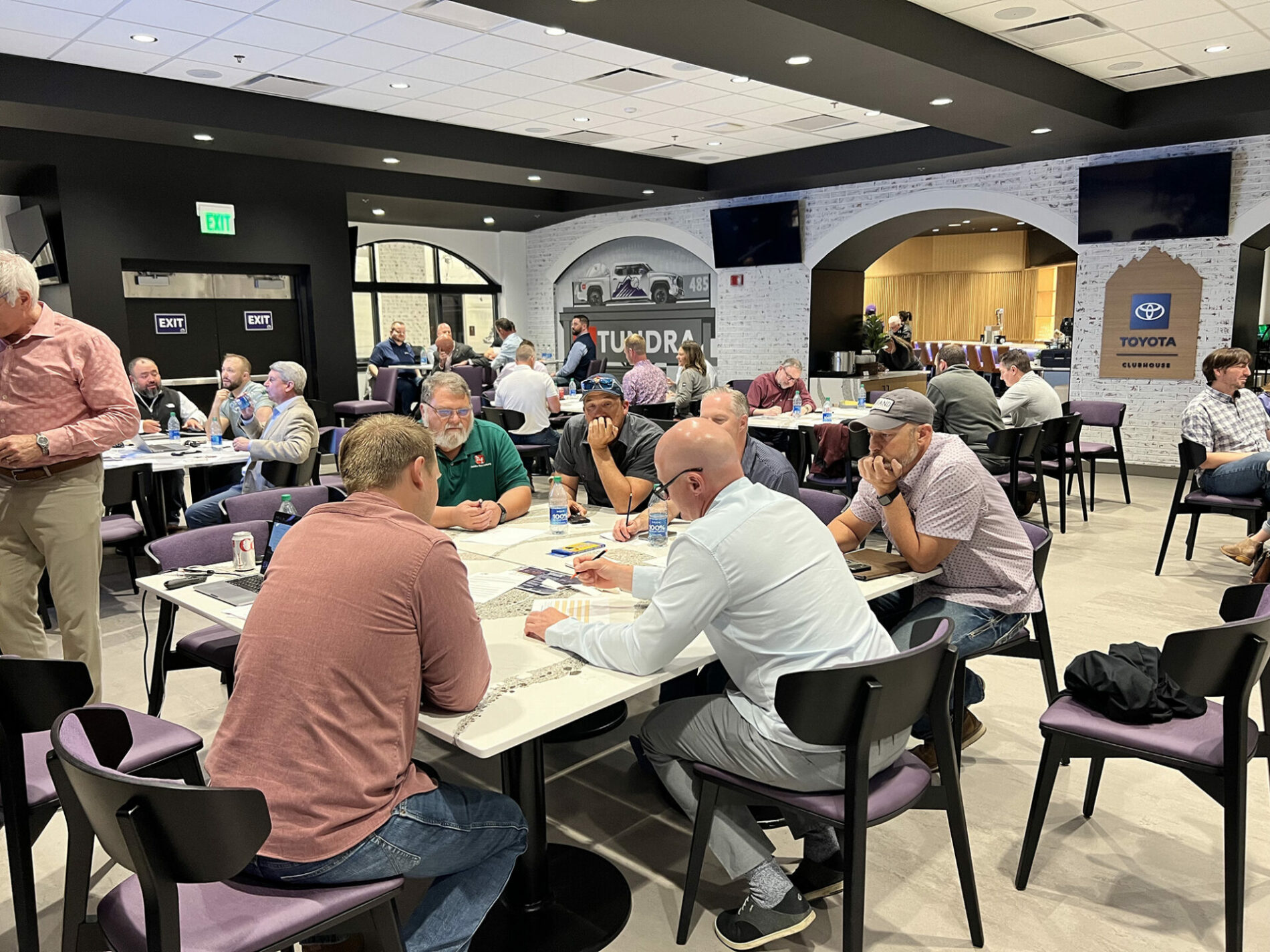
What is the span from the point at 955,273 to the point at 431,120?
12.3 metres

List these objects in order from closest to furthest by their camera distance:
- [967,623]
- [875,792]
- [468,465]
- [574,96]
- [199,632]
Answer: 1. [875,792]
2. [967,623]
3. [199,632]
4. [468,465]
5. [574,96]

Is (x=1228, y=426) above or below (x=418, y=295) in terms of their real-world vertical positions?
below

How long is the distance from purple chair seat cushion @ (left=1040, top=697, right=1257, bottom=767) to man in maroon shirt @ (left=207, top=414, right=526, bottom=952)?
1.53m

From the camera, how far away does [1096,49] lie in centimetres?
681

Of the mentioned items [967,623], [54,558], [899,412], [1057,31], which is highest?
[1057,31]

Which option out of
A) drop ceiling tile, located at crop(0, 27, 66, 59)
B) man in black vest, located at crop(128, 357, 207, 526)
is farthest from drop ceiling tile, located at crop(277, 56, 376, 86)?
man in black vest, located at crop(128, 357, 207, 526)

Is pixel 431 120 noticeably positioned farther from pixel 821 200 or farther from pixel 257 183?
pixel 821 200

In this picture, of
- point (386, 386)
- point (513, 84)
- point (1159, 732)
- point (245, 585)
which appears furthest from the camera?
point (386, 386)

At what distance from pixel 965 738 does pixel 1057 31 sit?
5.21 metres

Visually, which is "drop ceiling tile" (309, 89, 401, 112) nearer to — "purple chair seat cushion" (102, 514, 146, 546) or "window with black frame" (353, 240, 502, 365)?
"purple chair seat cushion" (102, 514, 146, 546)

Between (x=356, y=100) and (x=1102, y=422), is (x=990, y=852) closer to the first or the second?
(x=1102, y=422)

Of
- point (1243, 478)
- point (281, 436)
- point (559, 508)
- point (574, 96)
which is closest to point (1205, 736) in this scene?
point (559, 508)

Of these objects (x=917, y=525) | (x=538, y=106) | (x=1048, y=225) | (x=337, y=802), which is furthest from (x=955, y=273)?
(x=337, y=802)

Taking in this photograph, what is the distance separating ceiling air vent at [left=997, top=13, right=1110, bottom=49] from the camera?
20.2 feet
